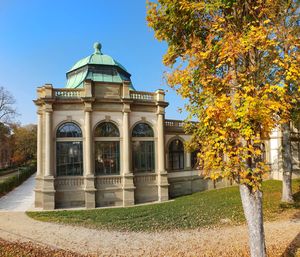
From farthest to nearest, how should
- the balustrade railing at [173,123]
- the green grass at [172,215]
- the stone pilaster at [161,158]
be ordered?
the balustrade railing at [173,123] → the stone pilaster at [161,158] → the green grass at [172,215]

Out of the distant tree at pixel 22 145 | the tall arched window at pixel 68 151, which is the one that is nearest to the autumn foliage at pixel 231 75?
the tall arched window at pixel 68 151

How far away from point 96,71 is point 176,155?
9783mm

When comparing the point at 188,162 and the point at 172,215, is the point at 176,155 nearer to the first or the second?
the point at 188,162

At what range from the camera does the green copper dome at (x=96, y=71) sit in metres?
19.3

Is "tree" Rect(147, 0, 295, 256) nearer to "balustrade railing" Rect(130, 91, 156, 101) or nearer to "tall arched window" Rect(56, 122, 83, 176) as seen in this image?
"balustrade railing" Rect(130, 91, 156, 101)

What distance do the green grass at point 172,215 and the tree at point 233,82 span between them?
7047 mm

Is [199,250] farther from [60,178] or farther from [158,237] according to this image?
[60,178]

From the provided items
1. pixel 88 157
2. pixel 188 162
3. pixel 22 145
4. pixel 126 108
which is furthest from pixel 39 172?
pixel 22 145

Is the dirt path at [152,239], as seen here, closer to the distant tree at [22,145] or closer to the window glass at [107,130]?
the window glass at [107,130]

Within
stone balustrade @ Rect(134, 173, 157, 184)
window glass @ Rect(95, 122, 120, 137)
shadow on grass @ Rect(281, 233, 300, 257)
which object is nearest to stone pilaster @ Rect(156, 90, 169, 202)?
stone balustrade @ Rect(134, 173, 157, 184)

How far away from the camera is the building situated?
52.6 feet

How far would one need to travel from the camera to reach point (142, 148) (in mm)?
17828

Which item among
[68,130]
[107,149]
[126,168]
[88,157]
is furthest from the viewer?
[107,149]

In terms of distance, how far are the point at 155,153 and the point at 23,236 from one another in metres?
10.3
